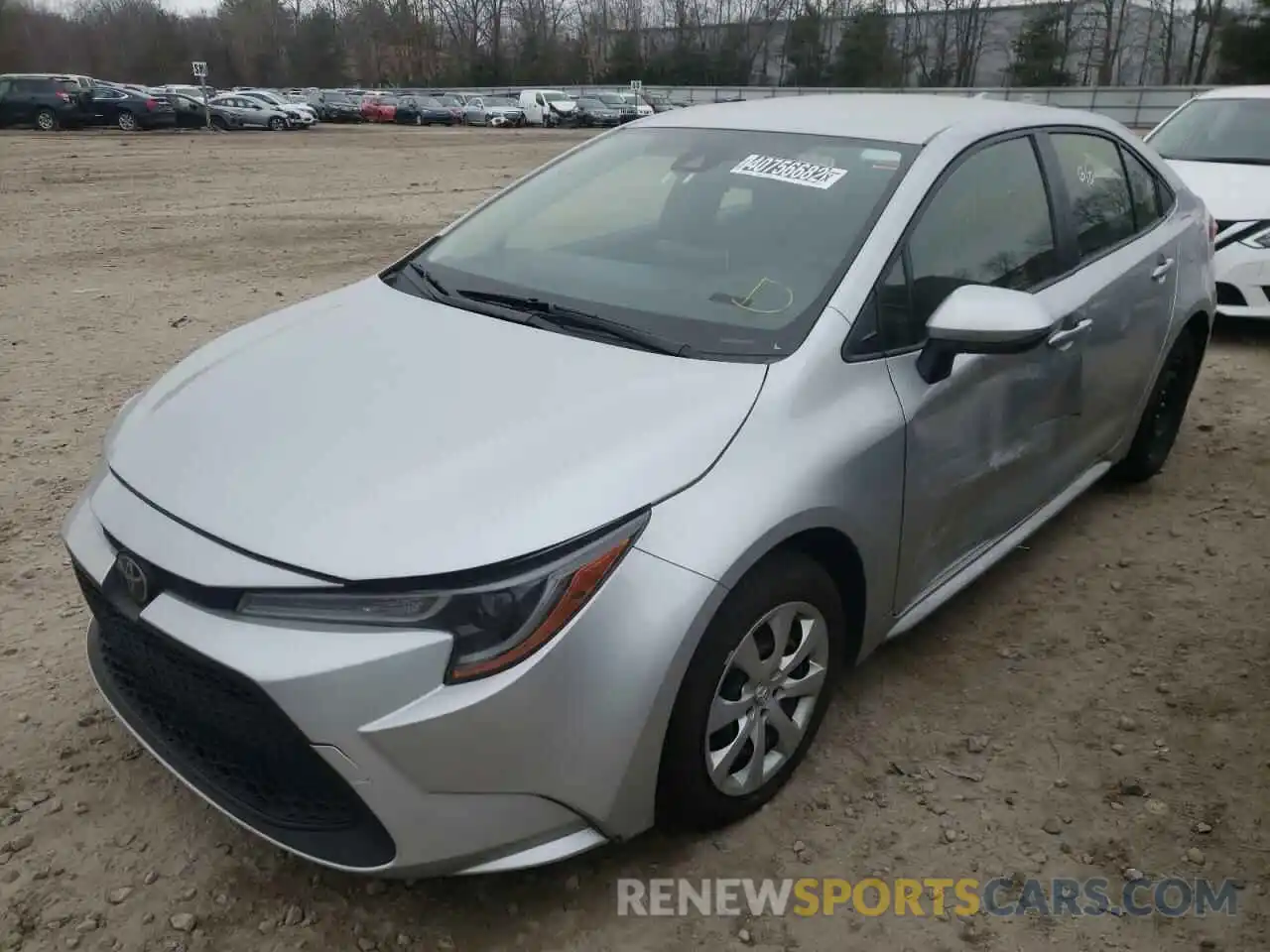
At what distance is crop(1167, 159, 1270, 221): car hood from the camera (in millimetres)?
6551

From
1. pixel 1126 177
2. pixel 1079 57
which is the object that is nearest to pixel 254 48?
pixel 1079 57

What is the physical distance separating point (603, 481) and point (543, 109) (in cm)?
4554

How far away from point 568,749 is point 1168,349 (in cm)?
330

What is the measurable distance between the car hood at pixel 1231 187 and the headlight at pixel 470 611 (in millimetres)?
6177

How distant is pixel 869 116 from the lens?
Result: 10.4 feet

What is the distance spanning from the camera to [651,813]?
2197mm

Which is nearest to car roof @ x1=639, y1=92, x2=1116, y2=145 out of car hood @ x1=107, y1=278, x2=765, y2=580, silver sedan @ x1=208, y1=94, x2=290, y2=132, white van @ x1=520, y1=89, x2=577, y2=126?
car hood @ x1=107, y1=278, x2=765, y2=580

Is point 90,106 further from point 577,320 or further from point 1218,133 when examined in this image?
point 577,320

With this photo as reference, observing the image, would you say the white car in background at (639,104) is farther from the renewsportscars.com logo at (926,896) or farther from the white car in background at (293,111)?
the renewsportscars.com logo at (926,896)

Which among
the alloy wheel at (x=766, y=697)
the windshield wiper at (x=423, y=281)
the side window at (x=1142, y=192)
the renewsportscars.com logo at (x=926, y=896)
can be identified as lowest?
the renewsportscars.com logo at (x=926, y=896)

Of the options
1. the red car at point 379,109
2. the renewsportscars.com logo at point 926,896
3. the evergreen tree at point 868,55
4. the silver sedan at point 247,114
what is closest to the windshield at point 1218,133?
the renewsportscars.com logo at point 926,896

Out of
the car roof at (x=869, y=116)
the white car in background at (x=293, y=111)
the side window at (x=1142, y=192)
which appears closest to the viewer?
the car roof at (x=869, y=116)

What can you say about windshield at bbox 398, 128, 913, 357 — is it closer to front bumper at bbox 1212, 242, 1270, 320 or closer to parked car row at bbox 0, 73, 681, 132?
front bumper at bbox 1212, 242, 1270, 320

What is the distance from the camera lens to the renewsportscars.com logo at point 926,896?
230 centimetres
